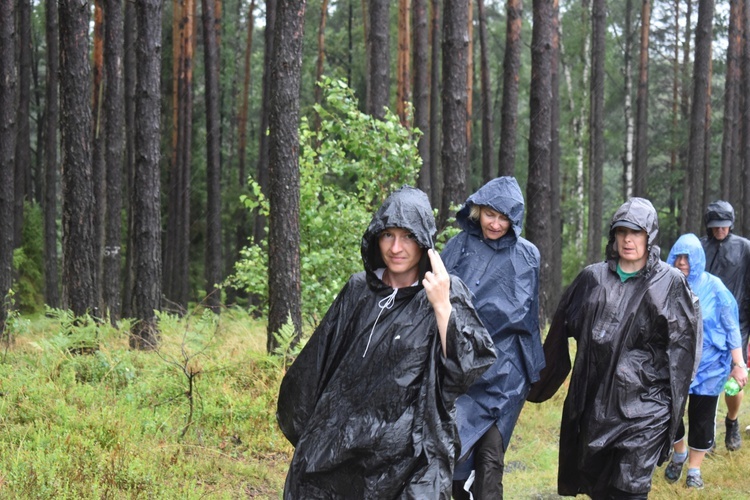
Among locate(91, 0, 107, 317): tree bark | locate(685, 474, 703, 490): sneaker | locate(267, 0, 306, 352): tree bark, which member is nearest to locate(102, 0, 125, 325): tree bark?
locate(91, 0, 107, 317): tree bark

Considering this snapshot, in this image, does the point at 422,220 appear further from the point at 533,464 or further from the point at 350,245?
the point at 350,245

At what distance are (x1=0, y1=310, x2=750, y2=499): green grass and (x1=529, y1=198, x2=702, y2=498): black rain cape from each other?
1955 millimetres

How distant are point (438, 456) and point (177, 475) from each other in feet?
9.85

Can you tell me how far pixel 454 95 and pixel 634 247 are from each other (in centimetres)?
760

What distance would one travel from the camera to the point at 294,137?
9234mm

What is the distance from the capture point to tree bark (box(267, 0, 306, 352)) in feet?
29.7

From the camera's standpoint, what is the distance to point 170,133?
28656 millimetres

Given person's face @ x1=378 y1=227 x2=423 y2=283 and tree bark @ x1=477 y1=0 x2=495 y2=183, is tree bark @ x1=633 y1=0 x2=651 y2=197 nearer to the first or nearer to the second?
tree bark @ x1=477 y1=0 x2=495 y2=183

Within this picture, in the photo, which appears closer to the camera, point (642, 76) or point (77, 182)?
point (77, 182)

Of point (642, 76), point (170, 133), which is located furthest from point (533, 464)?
point (642, 76)

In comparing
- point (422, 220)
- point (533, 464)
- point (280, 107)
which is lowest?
point (533, 464)

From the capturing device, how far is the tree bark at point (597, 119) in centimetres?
2600

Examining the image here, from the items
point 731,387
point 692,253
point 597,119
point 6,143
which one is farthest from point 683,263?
point 597,119

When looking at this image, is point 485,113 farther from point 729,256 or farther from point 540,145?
point 729,256
